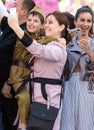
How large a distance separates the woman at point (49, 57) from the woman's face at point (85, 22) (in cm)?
39

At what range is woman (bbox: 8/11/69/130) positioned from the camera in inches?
117

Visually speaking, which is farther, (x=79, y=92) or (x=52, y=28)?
(x=79, y=92)

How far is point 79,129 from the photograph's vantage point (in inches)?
136

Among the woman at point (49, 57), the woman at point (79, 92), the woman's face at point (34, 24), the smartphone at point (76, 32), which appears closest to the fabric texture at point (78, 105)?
the woman at point (79, 92)

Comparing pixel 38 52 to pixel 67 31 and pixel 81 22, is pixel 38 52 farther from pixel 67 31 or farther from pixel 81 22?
pixel 81 22

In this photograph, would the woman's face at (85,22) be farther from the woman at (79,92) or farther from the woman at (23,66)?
the woman at (23,66)

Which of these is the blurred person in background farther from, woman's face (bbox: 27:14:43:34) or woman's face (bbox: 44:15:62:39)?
woman's face (bbox: 44:15:62:39)

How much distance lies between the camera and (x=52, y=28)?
328cm

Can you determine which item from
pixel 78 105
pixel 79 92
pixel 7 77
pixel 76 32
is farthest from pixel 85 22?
pixel 7 77

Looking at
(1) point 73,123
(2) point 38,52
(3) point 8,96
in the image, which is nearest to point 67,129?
(1) point 73,123

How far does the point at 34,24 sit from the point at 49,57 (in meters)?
0.45

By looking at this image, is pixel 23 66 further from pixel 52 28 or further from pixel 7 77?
pixel 52 28

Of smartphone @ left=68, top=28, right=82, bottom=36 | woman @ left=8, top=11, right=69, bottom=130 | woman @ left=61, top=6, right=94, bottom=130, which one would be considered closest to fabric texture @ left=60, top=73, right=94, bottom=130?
woman @ left=61, top=6, right=94, bottom=130

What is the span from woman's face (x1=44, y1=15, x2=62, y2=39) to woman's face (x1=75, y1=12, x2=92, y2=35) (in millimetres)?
387
